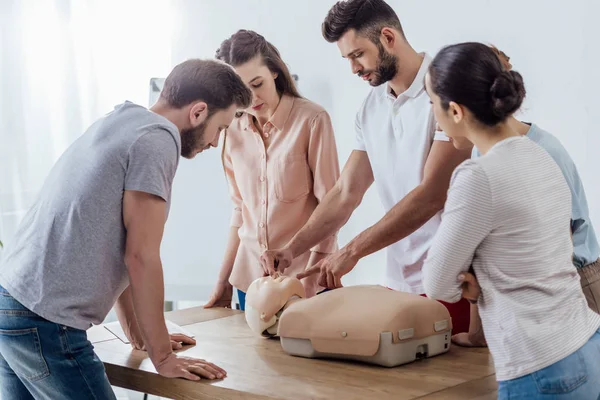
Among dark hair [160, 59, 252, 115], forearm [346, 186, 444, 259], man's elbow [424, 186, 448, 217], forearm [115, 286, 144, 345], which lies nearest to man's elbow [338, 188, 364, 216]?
forearm [346, 186, 444, 259]

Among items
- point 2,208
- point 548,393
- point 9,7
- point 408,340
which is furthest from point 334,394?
point 9,7

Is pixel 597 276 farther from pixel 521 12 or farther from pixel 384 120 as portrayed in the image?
pixel 521 12

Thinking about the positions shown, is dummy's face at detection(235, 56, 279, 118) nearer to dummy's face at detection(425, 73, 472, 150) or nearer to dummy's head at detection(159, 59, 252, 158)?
dummy's head at detection(159, 59, 252, 158)

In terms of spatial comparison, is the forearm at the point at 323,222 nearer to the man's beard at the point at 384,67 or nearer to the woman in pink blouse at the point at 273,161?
the woman in pink blouse at the point at 273,161

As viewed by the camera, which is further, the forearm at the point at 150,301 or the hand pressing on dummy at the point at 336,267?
the hand pressing on dummy at the point at 336,267

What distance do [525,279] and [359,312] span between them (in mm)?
494

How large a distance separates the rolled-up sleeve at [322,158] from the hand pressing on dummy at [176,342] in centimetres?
59

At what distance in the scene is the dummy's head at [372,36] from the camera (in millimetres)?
2201

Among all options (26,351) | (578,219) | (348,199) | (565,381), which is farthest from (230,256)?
(565,381)

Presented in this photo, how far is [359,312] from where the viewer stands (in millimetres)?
1667

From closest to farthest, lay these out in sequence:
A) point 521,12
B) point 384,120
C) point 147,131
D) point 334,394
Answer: point 334,394 < point 147,131 < point 384,120 < point 521,12

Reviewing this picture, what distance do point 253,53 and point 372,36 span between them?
1.32 ft

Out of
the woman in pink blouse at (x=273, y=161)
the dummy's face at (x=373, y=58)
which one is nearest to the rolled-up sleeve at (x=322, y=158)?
the woman in pink blouse at (x=273, y=161)

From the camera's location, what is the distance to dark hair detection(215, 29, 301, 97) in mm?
2369
